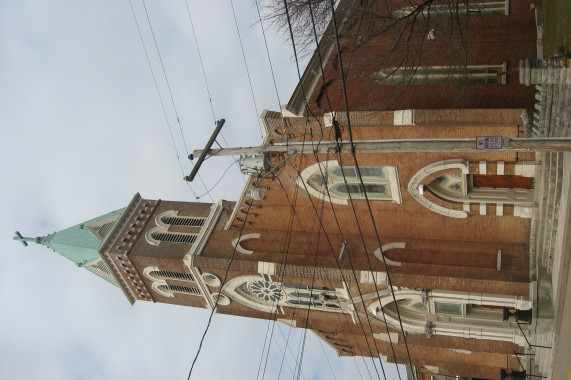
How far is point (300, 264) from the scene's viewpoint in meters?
19.1

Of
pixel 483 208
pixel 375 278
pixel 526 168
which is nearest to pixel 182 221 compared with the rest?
pixel 375 278

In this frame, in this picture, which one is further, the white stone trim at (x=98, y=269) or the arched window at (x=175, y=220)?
the white stone trim at (x=98, y=269)

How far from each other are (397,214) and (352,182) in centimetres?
202

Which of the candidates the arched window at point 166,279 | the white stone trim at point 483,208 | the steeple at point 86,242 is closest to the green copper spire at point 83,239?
the steeple at point 86,242

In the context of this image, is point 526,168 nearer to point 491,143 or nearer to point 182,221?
point 491,143

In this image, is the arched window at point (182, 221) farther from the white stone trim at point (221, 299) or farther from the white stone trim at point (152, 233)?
the white stone trim at point (221, 299)

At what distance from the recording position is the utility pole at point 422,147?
33.2 feet

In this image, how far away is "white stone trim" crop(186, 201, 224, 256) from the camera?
70.3 ft

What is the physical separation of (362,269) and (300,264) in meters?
2.38

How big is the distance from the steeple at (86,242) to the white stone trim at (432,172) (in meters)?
16.3

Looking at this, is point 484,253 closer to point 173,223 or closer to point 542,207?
point 542,207

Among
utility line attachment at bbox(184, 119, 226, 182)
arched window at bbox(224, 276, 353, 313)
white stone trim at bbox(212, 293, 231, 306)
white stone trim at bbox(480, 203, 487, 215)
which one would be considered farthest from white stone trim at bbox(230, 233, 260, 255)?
white stone trim at bbox(480, 203, 487, 215)

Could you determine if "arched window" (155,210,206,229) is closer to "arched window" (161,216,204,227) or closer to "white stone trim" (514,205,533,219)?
"arched window" (161,216,204,227)

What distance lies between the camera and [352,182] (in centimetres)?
1903
